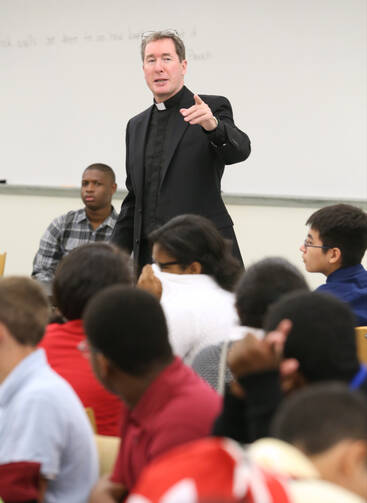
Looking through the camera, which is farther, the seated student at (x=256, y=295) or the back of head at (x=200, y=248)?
the back of head at (x=200, y=248)

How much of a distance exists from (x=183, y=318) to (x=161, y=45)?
1.40 m

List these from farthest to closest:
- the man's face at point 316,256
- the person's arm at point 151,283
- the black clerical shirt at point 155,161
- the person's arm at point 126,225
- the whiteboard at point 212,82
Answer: the whiteboard at point 212,82 < the person's arm at point 126,225 < the black clerical shirt at point 155,161 < the man's face at point 316,256 < the person's arm at point 151,283

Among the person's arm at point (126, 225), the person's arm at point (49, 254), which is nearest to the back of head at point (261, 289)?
the person's arm at point (126, 225)

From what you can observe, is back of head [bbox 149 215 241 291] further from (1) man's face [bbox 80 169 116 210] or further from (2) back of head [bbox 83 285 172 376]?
(1) man's face [bbox 80 169 116 210]

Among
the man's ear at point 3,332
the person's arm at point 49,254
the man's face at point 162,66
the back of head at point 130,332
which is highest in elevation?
the man's face at point 162,66

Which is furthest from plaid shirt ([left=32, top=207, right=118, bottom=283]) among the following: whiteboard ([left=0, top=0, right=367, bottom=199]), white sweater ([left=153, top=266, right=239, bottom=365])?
white sweater ([left=153, top=266, right=239, bottom=365])

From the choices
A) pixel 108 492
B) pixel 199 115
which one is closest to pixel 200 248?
pixel 199 115

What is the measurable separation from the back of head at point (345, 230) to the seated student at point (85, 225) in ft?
5.97

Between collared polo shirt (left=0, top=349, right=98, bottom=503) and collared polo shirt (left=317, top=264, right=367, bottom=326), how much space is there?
1.31 meters

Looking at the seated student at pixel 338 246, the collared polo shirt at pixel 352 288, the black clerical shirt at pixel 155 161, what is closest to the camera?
the collared polo shirt at pixel 352 288

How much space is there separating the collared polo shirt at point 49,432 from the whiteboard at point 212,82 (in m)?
3.44

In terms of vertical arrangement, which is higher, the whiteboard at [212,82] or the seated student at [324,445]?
the whiteboard at [212,82]

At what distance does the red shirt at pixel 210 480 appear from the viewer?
2.27ft

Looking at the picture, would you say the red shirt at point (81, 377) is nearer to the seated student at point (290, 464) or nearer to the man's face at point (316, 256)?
the seated student at point (290, 464)
